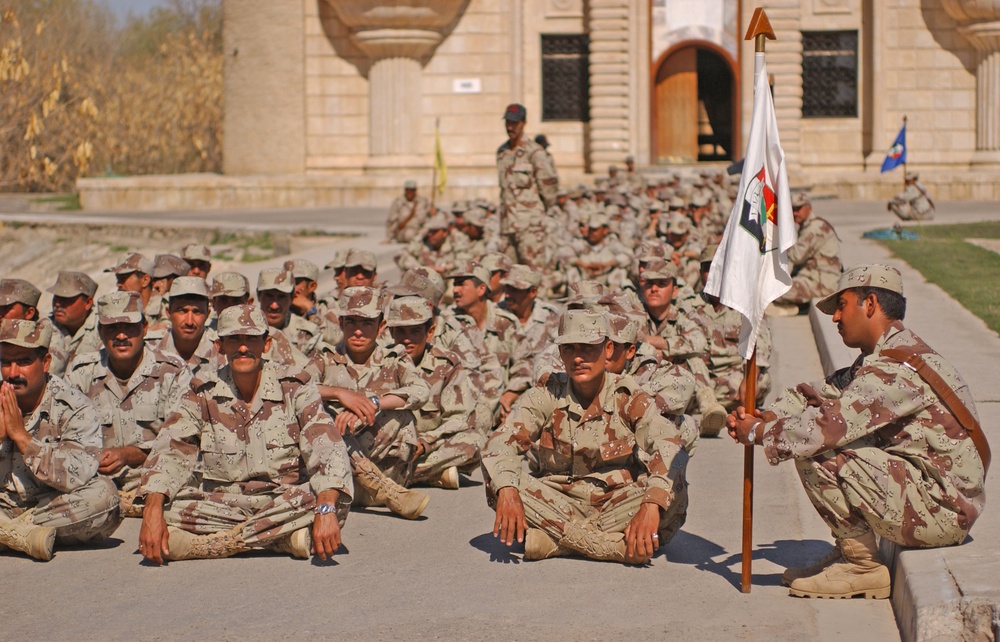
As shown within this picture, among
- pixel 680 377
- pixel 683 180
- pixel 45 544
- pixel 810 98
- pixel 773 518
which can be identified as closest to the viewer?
pixel 45 544

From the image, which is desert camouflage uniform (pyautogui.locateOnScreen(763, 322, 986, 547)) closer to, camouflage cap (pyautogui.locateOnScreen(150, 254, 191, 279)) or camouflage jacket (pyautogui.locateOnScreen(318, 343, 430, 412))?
camouflage jacket (pyautogui.locateOnScreen(318, 343, 430, 412))

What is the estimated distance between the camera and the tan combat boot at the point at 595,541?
7402mm

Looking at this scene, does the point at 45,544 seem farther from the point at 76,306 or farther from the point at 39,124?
the point at 39,124

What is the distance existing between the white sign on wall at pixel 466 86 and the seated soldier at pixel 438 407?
26858 millimetres

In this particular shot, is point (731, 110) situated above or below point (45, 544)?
above

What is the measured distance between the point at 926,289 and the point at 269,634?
40.3 ft

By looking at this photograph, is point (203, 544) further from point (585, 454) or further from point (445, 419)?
point (445, 419)

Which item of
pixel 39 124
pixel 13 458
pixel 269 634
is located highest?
pixel 39 124

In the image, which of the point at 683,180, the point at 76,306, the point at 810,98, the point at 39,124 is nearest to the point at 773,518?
the point at 76,306

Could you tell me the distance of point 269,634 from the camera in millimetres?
6477

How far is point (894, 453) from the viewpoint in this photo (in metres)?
6.55

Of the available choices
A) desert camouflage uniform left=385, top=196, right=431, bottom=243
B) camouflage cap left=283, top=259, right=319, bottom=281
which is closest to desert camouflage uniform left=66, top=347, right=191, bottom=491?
camouflage cap left=283, top=259, right=319, bottom=281

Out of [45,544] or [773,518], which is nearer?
[45,544]

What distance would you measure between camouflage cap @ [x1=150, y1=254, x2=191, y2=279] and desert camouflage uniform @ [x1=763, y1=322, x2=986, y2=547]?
6.51 meters
